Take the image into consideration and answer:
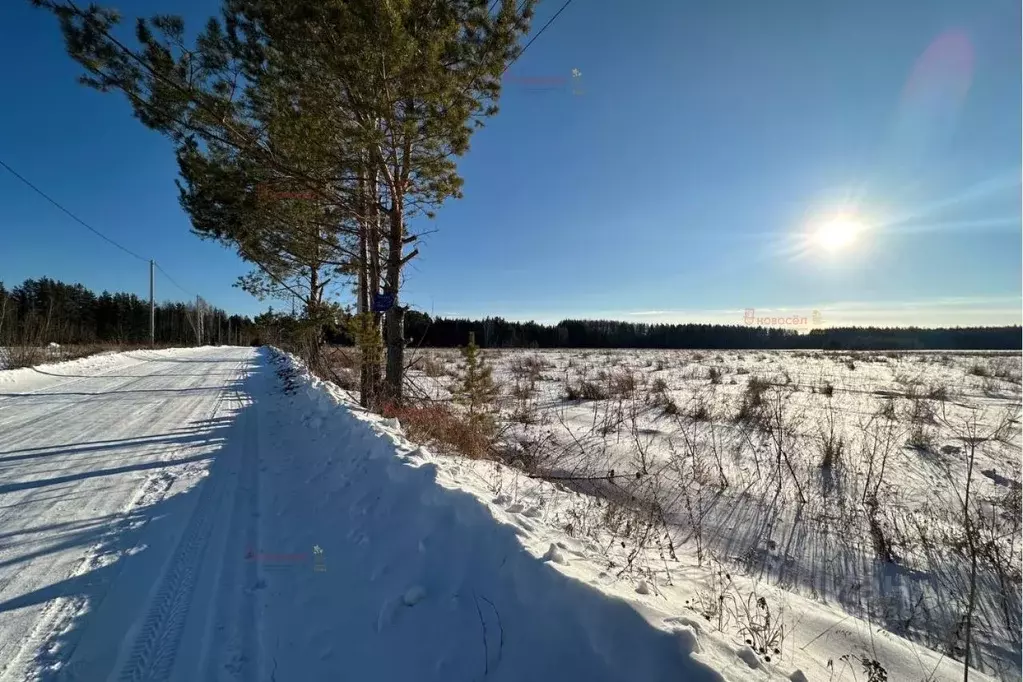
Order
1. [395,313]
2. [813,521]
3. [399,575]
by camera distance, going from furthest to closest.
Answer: [395,313], [813,521], [399,575]

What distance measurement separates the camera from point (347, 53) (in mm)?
5016

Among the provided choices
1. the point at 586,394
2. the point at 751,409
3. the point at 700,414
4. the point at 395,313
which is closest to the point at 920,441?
the point at 751,409

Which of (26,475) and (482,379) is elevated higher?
(482,379)

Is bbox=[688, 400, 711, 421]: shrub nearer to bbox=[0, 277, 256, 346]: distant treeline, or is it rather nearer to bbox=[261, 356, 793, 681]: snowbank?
bbox=[261, 356, 793, 681]: snowbank

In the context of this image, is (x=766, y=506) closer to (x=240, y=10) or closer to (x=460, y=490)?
(x=460, y=490)

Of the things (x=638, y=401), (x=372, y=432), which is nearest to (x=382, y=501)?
(x=372, y=432)

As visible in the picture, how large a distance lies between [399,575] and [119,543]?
2163mm

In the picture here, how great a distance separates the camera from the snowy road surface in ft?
5.67

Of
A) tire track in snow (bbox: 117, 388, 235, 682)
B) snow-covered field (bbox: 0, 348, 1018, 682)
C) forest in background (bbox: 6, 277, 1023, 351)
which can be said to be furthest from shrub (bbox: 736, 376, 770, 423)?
forest in background (bbox: 6, 277, 1023, 351)

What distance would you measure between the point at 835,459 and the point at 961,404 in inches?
287

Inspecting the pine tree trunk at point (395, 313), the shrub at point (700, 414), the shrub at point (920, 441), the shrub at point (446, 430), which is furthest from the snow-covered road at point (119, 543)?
the shrub at point (920, 441)

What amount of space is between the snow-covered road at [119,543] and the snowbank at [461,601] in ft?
1.24

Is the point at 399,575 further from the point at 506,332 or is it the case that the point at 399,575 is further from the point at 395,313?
the point at 506,332

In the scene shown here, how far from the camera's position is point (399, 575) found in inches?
94.3
